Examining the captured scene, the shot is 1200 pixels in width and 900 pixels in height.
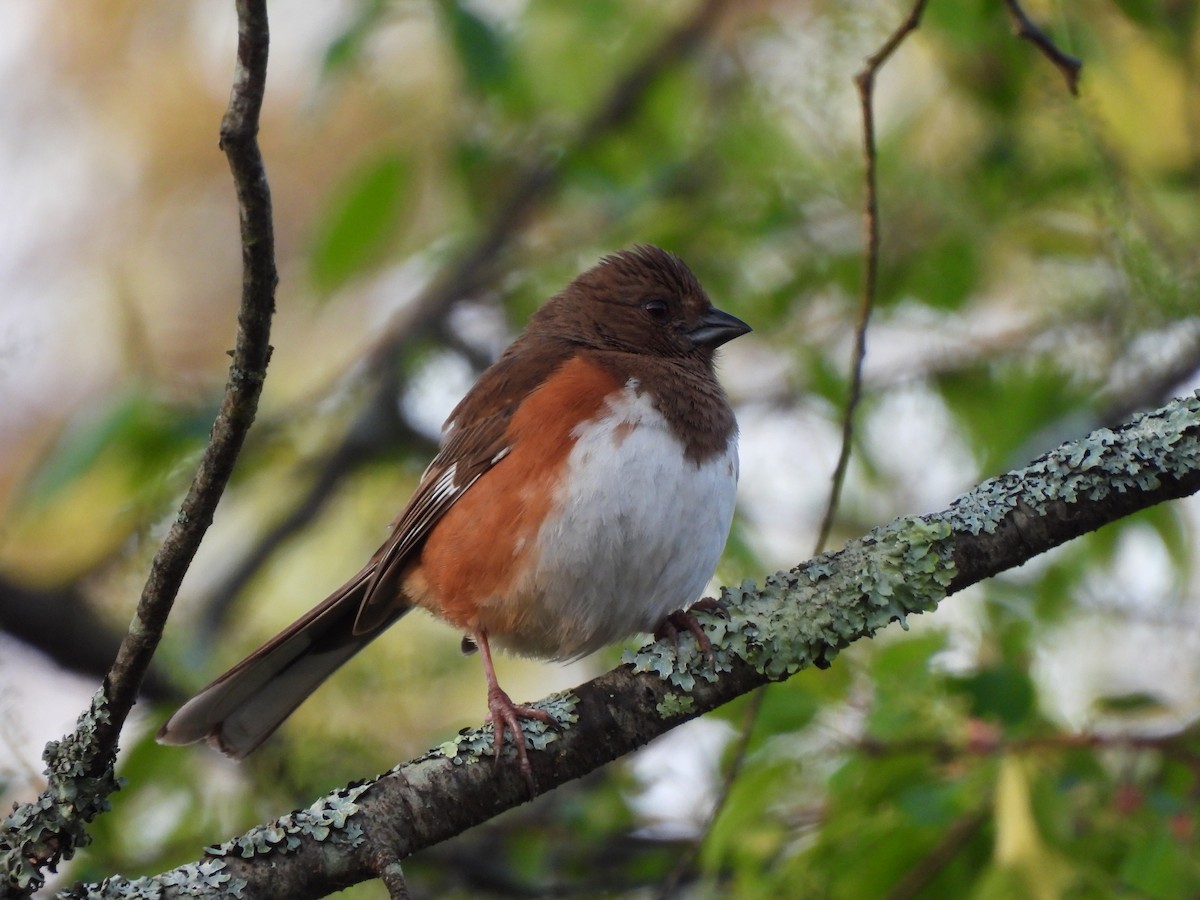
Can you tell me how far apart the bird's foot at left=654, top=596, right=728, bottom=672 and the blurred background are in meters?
0.33

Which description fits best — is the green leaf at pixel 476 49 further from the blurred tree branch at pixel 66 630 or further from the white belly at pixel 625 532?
the blurred tree branch at pixel 66 630

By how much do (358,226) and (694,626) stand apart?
2055 millimetres

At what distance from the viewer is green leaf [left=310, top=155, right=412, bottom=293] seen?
4.04 meters

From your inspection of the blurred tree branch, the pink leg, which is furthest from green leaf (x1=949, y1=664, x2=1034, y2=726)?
the blurred tree branch

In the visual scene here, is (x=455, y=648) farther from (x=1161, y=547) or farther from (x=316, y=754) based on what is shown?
(x=1161, y=547)

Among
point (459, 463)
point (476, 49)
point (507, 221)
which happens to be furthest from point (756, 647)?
point (507, 221)

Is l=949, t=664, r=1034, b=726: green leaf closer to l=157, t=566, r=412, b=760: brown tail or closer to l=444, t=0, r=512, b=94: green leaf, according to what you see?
l=157, t=566, r=412, b=760: brown tail

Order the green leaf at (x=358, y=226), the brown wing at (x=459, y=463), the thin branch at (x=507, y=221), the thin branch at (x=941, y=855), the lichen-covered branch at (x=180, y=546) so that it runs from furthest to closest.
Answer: the thin branch at (x=507, y=221), the green leaf at (x=358, y=226), the brown wing at (x=459, y=463), the thin branch at (x=941, y=855), the lichen-covered branch at (x=180, y=546)

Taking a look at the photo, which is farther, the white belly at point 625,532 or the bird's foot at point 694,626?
the white belly at point 625,532

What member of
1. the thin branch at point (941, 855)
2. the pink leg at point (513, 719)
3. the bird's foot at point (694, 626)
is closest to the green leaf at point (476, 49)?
the bird's foot at point (694, 626)

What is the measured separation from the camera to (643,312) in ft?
12.7

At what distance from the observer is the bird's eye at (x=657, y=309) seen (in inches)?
152

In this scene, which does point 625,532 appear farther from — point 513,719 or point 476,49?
point 476,49

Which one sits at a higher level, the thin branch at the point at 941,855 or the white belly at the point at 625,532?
the white belly at the point at 625,532
